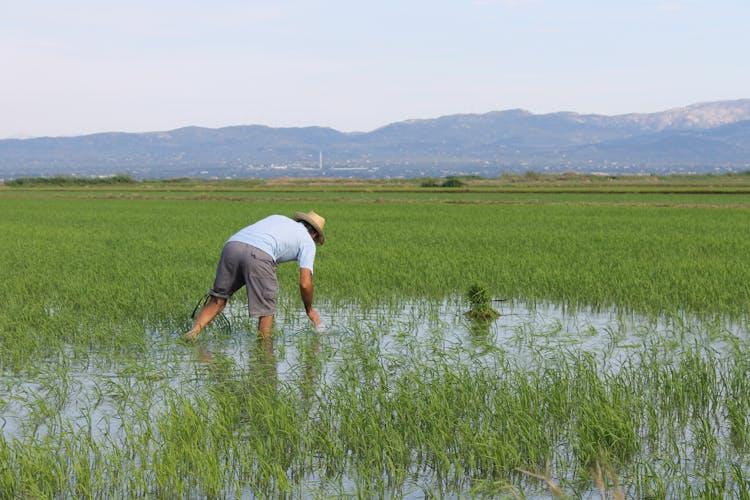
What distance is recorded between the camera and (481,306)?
8070mm

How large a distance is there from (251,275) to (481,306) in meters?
2.55

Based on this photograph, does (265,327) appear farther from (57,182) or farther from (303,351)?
(57,182)

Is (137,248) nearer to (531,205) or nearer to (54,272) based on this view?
(54,272)

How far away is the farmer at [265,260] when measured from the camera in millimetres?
6480

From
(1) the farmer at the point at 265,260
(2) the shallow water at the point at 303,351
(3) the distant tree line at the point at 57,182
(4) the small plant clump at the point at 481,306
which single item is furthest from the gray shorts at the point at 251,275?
(3) the distant tree line at the point at 57,182

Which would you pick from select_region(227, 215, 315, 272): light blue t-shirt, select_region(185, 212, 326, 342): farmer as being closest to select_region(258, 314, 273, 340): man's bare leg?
select_region(185, 212, 326, 342): farmer

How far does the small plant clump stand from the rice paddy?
3.6 inches

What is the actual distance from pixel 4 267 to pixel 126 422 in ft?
27.3

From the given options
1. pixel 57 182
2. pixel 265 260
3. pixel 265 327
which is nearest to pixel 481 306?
pixel 265 327

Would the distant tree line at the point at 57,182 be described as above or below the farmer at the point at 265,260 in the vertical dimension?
below

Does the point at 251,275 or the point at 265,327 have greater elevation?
the point at 251,275

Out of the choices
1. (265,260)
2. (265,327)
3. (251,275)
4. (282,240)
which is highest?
(282,240)

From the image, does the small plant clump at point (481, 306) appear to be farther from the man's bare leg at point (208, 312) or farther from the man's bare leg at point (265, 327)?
the man's bare leg at point (208, 312)

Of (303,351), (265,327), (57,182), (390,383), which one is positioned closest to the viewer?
(390,383)
